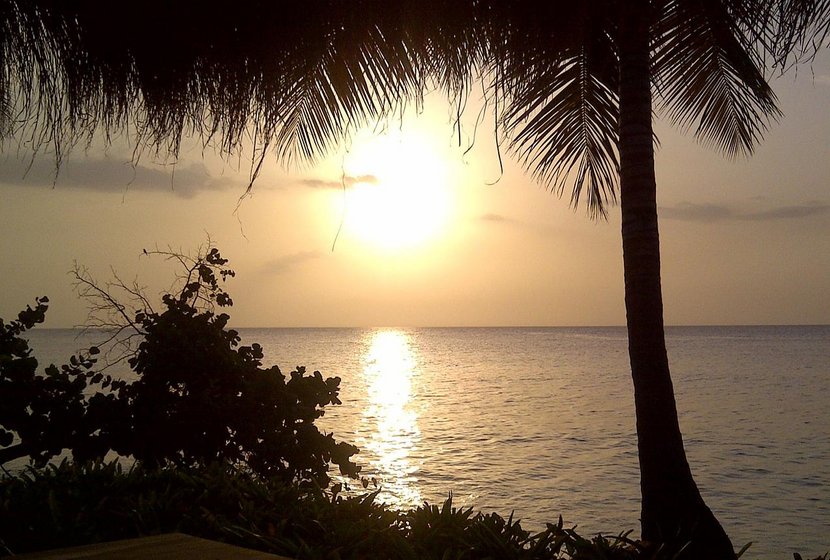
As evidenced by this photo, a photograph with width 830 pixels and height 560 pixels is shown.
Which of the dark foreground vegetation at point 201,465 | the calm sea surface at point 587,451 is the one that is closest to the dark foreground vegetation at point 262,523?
the dark foreground vegetation at point 201,465

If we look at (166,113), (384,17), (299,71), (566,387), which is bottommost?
(566,387)

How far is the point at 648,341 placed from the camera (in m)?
5.11

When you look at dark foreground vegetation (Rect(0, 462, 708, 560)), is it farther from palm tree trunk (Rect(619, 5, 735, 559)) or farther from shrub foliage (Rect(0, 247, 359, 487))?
shrub foliage (Rect(0, 247, 359, 487))

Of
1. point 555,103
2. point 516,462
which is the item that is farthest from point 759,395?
point 555,103

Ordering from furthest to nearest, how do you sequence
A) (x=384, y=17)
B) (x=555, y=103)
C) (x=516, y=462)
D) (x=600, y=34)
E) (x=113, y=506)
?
(x=516, y=462), (x=555, y=103), (x=600, y=34), (x=384, y=17), (x=113, y=506)

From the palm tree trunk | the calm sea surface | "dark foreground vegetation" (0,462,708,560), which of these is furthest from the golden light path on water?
the palm tree trunk

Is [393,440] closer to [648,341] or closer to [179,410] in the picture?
[179,410]

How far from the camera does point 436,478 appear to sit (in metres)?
14.4

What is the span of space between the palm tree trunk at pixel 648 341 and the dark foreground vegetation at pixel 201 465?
0.26 meters

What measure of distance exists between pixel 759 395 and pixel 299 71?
105 feet

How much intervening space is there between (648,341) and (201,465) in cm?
341

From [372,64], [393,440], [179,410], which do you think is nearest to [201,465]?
[179,410]

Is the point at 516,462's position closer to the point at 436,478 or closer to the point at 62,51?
the point at 436,478

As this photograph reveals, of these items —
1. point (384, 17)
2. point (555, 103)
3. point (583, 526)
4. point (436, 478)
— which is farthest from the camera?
point (436, 478)
